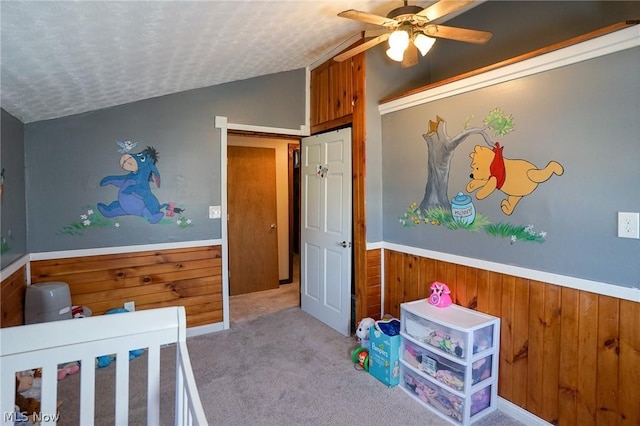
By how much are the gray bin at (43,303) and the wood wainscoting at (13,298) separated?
0.04 metres

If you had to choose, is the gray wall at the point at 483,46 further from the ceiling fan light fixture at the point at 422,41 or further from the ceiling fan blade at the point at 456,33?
the ceiling fan light fixture at the point at 422,41

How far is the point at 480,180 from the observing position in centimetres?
233

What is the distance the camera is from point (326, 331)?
3.41 m

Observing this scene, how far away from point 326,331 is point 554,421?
1.93 meters

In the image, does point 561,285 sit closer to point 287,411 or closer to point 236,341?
point 287,411

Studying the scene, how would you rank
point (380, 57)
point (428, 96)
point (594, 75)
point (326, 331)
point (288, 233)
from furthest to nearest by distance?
point (288, 233)
point (326, 331)
point (380, 57)
point (428, 96)
point (594, 75)

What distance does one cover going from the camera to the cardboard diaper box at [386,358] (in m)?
2.47

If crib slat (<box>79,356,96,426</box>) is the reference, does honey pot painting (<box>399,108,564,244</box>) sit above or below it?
above

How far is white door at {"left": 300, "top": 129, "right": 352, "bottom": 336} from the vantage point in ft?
10.8

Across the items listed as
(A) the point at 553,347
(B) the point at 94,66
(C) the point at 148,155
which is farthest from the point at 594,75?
(C) the point at 148,155

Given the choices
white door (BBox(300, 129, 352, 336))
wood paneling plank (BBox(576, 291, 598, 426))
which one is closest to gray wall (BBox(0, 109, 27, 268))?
white door (BBox(300, 129, 352, 336))

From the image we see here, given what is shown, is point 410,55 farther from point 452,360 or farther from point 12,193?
point 12,193

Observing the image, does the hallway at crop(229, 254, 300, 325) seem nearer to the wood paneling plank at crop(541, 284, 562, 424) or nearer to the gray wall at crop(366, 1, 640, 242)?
the gray wall at crop(366, 1, 640, 242)

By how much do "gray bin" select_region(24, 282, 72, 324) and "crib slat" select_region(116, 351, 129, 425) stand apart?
1.74 m
